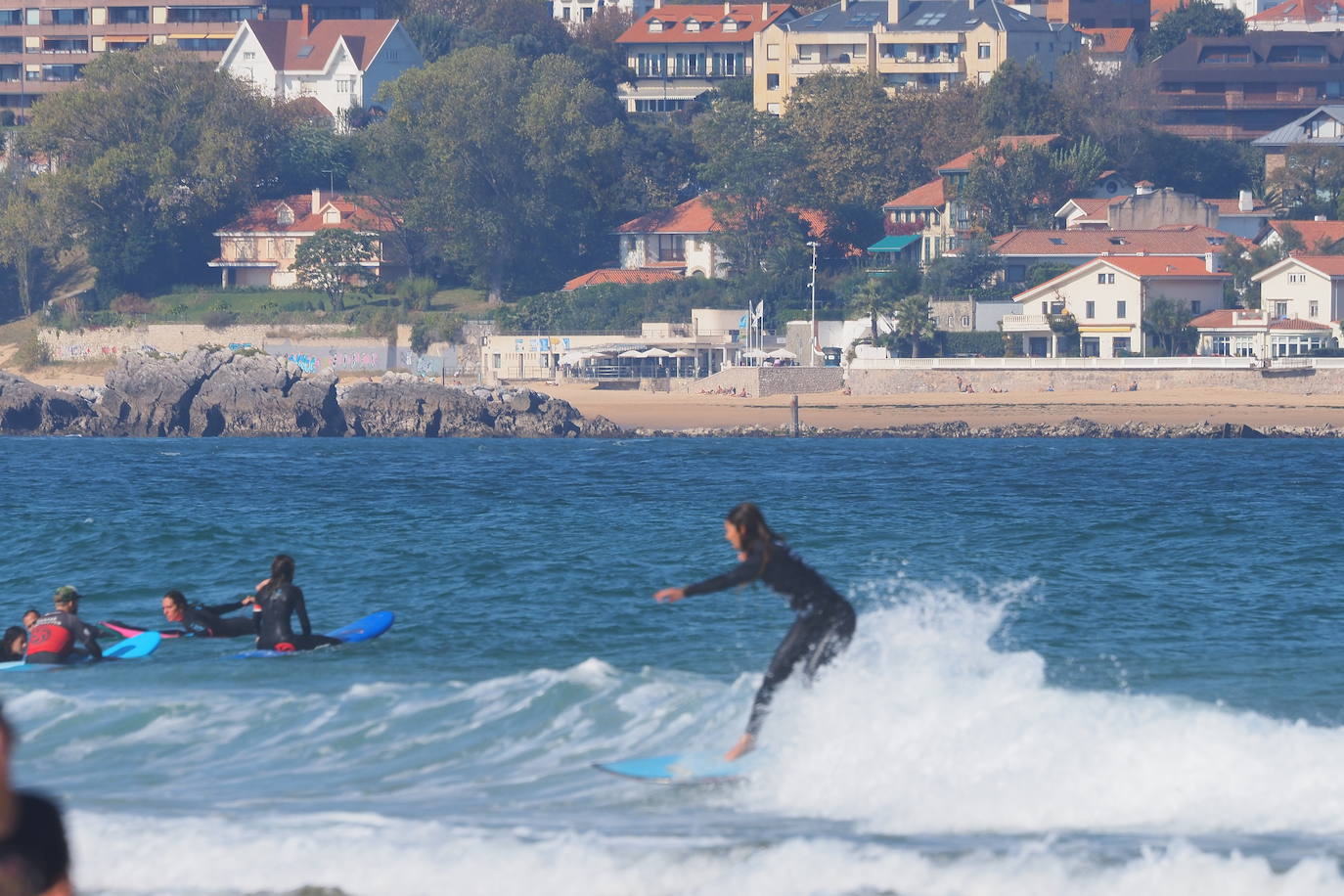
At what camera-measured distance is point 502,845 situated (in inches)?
510

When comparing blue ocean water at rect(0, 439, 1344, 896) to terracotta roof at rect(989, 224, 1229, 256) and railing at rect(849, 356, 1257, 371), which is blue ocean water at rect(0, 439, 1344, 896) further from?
terracotta roof at rect(989, 224, 1229, 256)

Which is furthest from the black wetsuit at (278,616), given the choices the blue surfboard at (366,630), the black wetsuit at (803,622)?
the black wetsuit at (803,622)

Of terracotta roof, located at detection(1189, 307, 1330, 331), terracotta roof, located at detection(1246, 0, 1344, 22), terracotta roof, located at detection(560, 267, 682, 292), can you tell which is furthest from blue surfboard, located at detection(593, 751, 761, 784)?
terracotta roof, located at detection(1246, 0, 1344, 22)

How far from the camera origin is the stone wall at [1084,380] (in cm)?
7650

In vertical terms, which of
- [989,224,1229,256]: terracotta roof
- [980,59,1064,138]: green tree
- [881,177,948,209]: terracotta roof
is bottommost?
[989,224,1229,256]: terracotta roof

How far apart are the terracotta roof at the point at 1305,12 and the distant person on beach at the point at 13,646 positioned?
437ft

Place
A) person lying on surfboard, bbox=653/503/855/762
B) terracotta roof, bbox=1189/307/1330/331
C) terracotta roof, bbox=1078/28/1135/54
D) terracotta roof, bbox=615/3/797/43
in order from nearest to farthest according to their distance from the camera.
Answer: person lying on surfboard, bbox=653/503/855/762
terracotta roof, bbox=1189/307/1330/331
terracotta roof, bbox=1078/28/1135/54
terracotta roof, bbox=615/3/797/43

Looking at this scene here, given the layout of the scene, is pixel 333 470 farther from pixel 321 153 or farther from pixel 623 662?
pixel 321 153

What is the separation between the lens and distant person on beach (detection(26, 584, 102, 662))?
1969 centimetres

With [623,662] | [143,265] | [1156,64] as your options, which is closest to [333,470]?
[623,662]

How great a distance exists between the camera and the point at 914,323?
3255 inches

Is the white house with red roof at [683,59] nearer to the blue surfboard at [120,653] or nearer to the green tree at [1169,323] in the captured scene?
the green tree at [1169,323]

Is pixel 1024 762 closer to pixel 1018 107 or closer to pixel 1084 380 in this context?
pixel 1084 380

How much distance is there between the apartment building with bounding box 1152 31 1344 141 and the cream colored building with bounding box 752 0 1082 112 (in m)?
7.69
